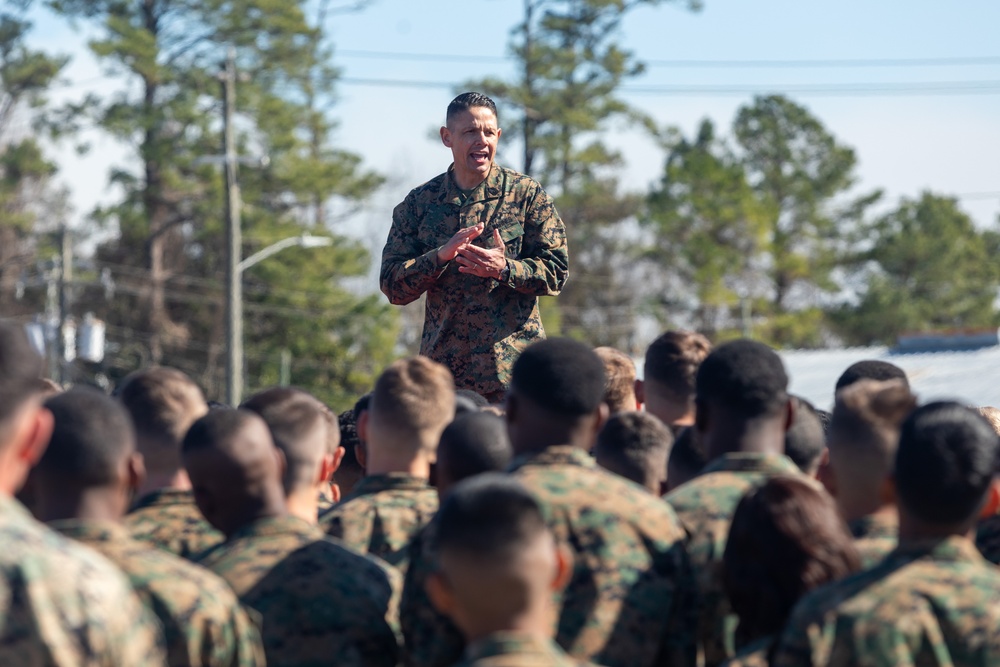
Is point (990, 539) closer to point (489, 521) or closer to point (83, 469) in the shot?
point (489, 521)

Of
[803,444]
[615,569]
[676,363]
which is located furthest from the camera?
[676,363]

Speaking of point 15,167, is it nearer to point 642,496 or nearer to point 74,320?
point 74,320

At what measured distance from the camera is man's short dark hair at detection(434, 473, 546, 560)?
350cm

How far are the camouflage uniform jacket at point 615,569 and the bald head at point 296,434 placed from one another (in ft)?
2.73

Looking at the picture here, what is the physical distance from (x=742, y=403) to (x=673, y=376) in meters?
1.46

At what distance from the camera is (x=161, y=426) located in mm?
5000

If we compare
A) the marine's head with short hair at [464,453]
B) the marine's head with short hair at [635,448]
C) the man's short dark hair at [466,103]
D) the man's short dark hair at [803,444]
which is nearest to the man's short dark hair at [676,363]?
the man's short dark hair at [803,444]

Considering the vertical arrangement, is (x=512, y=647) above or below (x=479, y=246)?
below

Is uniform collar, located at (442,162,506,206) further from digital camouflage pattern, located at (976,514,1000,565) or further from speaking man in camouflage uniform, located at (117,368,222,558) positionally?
digital camouflage pattern, located at (976,514,1000,565)

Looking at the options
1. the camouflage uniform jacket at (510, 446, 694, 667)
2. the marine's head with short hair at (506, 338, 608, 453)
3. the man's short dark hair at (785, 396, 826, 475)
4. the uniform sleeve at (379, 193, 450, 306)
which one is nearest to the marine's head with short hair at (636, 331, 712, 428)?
the man's short dark hair at (785, 396, 826, 475)

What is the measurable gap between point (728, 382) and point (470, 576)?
63.1 inches

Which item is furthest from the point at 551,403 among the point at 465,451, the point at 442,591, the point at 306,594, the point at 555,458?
the point at 442,591

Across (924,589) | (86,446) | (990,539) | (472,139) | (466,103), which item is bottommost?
(990,539)

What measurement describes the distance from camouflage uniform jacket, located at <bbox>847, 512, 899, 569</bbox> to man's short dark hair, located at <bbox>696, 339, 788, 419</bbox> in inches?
19.0
